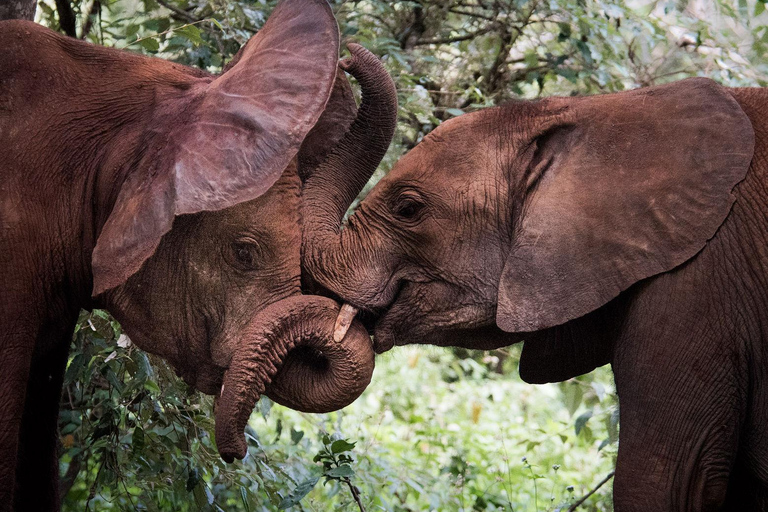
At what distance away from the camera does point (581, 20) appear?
5887mm

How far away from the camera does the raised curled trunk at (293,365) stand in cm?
363

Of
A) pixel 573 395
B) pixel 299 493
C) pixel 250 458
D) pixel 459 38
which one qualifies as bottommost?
pixel 573 395

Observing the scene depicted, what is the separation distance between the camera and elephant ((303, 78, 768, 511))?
328 centimetres

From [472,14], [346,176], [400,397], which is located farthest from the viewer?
[400,397]

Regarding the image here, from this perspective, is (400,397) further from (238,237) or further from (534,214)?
(534,214)

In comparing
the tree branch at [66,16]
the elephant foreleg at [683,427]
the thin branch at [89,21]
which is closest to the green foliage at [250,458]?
the elephant foreleg at [683,427]

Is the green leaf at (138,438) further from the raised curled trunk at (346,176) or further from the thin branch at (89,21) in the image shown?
the thin branch at (89,21)

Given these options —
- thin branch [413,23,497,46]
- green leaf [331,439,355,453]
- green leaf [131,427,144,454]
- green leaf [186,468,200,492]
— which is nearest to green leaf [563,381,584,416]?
green leaf [331,439,355,453]

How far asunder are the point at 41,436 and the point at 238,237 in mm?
1269

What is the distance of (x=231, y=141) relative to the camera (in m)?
3.46

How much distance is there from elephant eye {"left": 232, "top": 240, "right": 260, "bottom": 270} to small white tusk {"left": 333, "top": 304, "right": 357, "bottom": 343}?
379 millimetres

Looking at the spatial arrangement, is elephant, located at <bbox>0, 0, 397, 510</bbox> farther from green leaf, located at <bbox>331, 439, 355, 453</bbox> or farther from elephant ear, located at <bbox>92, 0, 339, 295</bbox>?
green leaf, located at <bbox>331, 439, 355, 453</bbox>

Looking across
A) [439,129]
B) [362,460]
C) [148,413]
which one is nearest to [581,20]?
[439,129]

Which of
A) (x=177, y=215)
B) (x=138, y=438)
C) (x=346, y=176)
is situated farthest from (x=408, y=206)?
(x=138, y=438)
